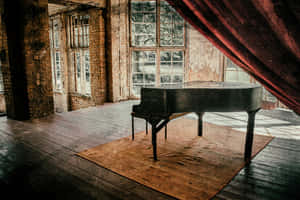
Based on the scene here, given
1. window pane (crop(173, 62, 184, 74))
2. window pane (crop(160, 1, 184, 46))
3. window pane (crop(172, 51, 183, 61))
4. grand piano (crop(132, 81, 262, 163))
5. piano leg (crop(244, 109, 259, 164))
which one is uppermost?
window pane (crop(160, 1, 184, 46))

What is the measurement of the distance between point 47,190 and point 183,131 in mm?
2782

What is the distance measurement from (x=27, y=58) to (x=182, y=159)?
4233 millimetres

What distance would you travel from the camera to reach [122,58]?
7480 millimetres

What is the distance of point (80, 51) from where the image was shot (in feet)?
27.8

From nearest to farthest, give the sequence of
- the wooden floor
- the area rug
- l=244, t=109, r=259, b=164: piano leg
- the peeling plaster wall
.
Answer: the wooden floor
the area rug
l=244, t=109, r=259, b=164: piano leg
the peeling plaster wall

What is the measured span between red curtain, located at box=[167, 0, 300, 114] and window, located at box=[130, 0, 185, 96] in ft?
20.3

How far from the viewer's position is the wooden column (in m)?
5.04

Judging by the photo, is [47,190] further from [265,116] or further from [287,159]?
[265,116]

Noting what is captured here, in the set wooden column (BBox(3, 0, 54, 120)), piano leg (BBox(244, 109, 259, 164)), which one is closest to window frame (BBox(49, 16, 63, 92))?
wooden column (BBox(3, 0, 54, 120))

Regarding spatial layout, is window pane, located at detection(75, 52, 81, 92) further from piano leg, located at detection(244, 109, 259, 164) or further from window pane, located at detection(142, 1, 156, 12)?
piano leg, located at detection(244, 109, 259, 164)

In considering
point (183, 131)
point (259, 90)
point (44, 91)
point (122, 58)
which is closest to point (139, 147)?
point (183, 131)

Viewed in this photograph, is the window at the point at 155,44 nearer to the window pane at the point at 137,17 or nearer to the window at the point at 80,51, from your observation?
the window pane at the point at 137,17

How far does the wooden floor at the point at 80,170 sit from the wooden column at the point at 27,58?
0.78 metres

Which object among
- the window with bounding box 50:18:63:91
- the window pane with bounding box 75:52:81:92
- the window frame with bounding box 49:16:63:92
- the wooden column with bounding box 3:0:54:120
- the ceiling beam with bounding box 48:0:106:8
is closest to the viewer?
the wooden column with bounding box 3:0:54:120
